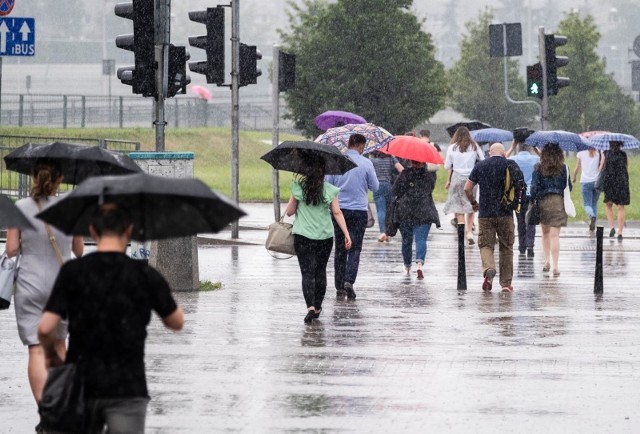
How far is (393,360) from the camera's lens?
12.2 metres

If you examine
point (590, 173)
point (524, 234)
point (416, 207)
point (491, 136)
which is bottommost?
point (524, 234)

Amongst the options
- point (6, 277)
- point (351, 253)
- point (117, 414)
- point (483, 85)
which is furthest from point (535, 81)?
point (483, 85)

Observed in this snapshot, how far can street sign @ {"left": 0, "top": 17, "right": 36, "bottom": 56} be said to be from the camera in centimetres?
1866

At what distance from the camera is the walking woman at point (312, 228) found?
14.4 m

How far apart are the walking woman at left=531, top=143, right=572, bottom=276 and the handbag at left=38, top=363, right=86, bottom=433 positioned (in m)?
13.8

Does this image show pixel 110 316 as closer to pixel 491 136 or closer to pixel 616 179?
pixel 616 179

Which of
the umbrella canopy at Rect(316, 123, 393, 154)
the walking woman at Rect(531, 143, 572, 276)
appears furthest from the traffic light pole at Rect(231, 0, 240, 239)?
the walking woman at Rect(531, 143, 572, 276)

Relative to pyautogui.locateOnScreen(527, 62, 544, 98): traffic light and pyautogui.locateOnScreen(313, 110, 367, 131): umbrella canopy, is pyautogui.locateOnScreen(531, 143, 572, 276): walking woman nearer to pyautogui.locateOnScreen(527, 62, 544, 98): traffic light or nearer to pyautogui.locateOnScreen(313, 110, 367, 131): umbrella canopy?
pyautogui.locateOnScreen(313, 110, 367, 131): umbrella canopy

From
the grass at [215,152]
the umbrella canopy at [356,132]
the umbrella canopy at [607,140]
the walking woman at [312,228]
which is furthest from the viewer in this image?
the grass at [215,152]

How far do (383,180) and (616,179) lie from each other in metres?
3.97

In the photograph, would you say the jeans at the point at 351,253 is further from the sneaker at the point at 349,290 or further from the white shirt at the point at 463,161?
the white shirt at the point at 463,161

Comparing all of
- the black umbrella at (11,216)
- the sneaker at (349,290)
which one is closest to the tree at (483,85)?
the sneaker at (349,290)

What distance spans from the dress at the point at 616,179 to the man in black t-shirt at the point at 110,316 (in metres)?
20.9

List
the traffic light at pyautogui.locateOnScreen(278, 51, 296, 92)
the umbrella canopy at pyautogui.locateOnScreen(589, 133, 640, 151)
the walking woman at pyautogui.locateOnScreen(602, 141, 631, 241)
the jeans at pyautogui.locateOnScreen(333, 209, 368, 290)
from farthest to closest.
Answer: the traffic light at pyautogui.locateOnScreen(278, 51, 296, 92) < the walking woman at pyautogui.locateOnScreen(602, 141, 631, 241) < the umbrella canopy at pyautogui.locateOnScreen(589, 133, 640, 151) < the jeans at pyautogui.locateOnScreen(333, 209, 368, 290)
